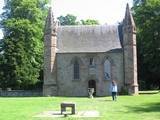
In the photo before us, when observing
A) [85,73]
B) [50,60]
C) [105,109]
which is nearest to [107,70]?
[85,73]

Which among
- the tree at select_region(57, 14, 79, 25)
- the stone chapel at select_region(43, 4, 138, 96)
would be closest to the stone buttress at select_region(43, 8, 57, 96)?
the stone chapel at select_region(43, 4, 138, 96)

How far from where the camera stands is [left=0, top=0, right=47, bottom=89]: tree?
61.8 meters

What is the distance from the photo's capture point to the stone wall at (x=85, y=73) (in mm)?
56584

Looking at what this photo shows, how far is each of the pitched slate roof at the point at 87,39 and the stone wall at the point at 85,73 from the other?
0.87m

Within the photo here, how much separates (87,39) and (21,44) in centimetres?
1159

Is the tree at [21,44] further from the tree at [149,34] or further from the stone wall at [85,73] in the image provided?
the tree at [149,34]

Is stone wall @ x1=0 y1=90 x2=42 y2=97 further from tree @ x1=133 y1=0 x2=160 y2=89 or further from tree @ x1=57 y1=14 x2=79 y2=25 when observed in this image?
tree @ x1=57 y1=14 x2=79 y2=25

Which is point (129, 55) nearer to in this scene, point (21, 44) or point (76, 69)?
point (76, 69)

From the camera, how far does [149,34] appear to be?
6262cm

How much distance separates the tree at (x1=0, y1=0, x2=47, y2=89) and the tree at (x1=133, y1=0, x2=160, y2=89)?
1627 cm

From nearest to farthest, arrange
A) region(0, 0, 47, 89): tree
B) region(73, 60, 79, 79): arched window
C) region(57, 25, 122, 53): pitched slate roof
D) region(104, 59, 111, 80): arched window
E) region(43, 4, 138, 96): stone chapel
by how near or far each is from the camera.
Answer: region(43, 4, 138, 96): stone chapel → region(104, 59, 111, 80): arched window → region(57, 25, 122, 53): pitched slate roof → region(73, 60, 79, 79): arched window → region(0, 0, 47, 89): tree

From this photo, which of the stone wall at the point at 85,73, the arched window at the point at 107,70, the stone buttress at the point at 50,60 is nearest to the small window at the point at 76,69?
the stone wall at the point at 85,73

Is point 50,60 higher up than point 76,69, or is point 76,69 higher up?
point 50,60

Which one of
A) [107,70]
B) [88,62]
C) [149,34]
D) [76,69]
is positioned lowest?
[107,70]
